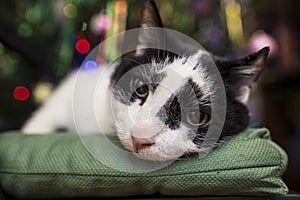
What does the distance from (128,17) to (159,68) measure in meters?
0.55

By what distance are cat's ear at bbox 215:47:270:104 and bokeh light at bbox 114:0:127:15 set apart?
633 mm

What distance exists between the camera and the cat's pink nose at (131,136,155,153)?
691mm

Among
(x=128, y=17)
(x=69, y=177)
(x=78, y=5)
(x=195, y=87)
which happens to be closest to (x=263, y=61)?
(x=195, y=87)

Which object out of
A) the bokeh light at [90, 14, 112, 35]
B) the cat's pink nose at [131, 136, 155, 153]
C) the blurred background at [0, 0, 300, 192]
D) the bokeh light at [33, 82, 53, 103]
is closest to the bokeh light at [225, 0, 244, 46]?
the blurred background at [0, 0, 300, 192]

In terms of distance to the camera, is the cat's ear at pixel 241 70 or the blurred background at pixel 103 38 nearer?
the cat's ear at pixel 241 70

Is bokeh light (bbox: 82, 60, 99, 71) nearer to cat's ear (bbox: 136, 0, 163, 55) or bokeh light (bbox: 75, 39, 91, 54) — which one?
bokeh light (bbox: 75, 39, 91, 54)

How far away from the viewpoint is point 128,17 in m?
1.26

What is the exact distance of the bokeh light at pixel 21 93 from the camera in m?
1.86

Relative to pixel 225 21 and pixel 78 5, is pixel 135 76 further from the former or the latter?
pixel 225 21

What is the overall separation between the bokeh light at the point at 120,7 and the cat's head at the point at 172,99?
1.81 ft

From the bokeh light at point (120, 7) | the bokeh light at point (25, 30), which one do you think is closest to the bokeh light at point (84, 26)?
the bokeh light at point (120, 7)

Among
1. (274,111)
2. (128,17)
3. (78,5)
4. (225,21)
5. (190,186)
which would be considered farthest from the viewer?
(274,111)

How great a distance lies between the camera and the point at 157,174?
719 mm

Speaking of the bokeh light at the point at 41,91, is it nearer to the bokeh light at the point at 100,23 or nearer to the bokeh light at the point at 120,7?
the bokeh light at the point at 100,23
